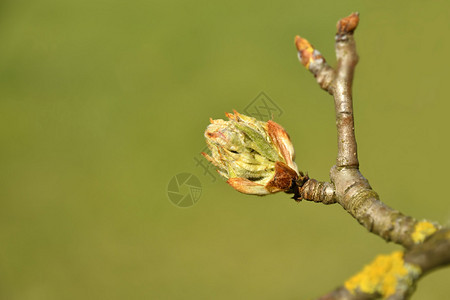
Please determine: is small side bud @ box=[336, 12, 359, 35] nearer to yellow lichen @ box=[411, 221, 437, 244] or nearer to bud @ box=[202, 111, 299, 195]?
bud @ box=[202, 111, 299, 195]

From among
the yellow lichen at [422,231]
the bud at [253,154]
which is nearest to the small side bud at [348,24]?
the bud at [253,154]

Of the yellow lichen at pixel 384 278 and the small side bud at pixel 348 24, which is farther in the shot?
the small side bud at pixel 348 24

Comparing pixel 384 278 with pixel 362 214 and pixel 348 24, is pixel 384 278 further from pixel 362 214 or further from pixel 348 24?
pixel 348 24

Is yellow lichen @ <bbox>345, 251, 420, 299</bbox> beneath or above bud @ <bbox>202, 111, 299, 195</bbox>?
beneath

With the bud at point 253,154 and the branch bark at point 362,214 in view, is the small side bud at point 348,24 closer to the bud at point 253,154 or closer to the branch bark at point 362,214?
the branch bark at point 362,214

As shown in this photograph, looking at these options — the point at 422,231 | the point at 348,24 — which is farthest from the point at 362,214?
the point at 348,24

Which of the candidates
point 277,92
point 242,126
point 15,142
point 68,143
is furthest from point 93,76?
point 242,126

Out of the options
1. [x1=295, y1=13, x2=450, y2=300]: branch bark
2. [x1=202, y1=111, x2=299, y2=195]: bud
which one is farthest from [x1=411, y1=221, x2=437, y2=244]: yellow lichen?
[x1=202, y1=111, x2=299, y2=195]: bud
